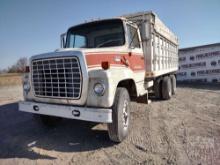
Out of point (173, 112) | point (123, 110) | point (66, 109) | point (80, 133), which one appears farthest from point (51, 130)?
point (173, 112)

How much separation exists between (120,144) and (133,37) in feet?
8.57

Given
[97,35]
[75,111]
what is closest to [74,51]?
[75,111]

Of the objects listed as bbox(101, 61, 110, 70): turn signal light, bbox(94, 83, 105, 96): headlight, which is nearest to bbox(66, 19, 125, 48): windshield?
bbox(101, 61, 110, 70): turn signal light

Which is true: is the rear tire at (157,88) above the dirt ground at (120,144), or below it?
above

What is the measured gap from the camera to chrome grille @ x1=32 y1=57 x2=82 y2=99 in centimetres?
364

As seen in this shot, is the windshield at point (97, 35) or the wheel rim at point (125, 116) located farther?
the windshield at point (97, 35)

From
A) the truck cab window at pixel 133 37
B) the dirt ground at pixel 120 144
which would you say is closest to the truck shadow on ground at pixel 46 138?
the dirt ground at pixel 120 144

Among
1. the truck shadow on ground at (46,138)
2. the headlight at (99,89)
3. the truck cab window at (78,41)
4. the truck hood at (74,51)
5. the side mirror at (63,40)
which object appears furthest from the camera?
the side mirror at (63,40)

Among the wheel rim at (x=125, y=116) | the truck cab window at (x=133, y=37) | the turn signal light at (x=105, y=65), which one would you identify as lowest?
the wheel rim at (x=125, y=116)

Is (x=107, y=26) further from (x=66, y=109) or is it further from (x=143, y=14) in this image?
(x=66, y=109)

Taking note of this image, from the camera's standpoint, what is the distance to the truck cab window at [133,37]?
4.92 m

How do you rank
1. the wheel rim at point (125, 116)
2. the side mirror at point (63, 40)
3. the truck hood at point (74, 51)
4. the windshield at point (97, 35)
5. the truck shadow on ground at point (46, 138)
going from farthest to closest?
the side mirror at point (63, 40) → the windshield at point (97, 35) → the wheel rim at point (125, 116) → the truck shadow on ground at point (46, 138) → the truck hood at point (74, 51)

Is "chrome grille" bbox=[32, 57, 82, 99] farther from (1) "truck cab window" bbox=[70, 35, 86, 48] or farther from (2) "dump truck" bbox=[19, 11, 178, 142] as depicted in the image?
(1) "truck cab window" bbox=[70, 35, 86, 48]

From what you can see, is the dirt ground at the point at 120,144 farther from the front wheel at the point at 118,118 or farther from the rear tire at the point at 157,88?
the rear tire at the point at 157,88
